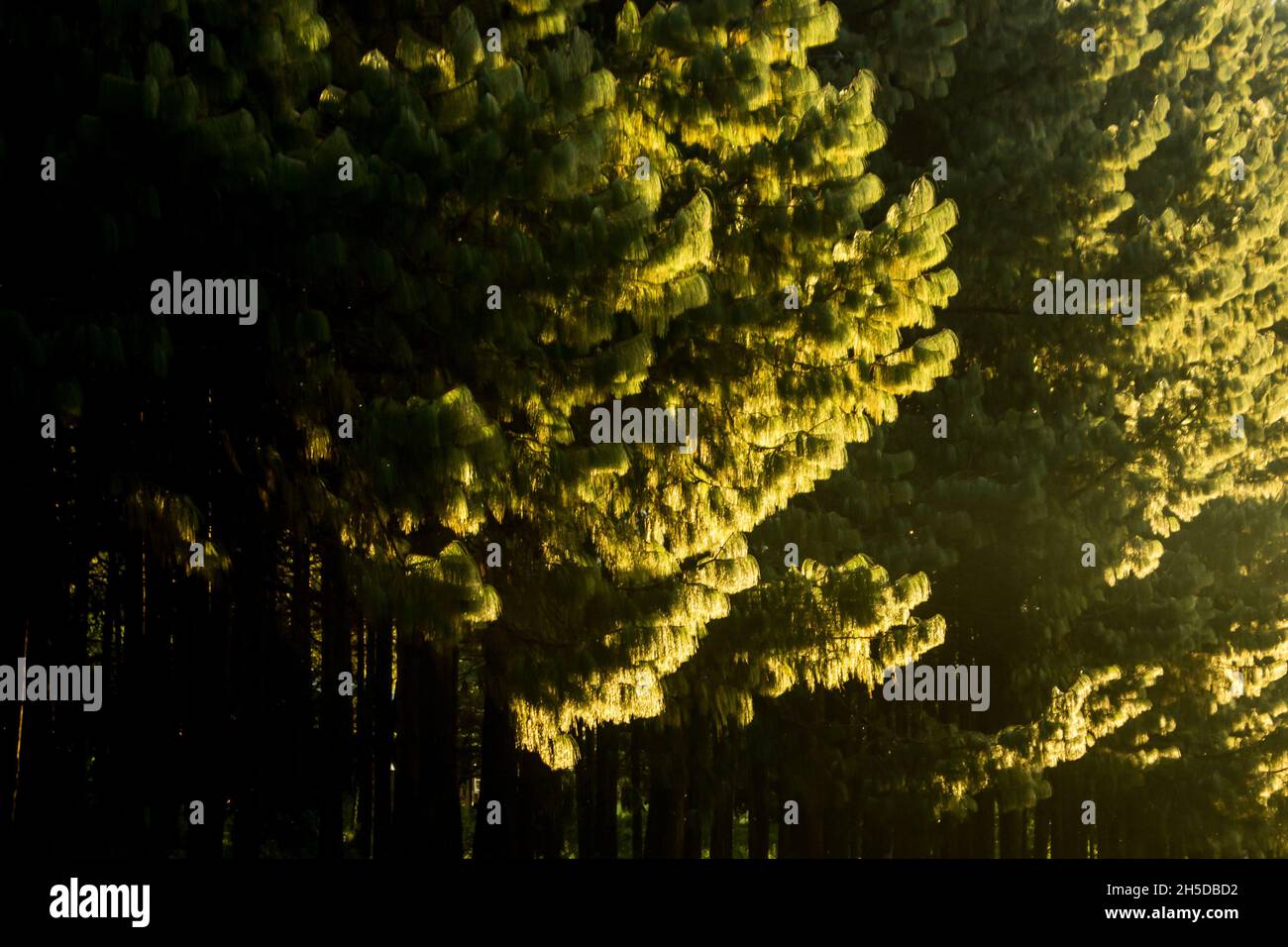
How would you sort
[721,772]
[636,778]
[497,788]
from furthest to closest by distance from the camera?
[636,778]
[721,772]
[497,788]

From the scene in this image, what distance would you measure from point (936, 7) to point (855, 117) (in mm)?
4381

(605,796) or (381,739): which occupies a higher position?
(381,739)

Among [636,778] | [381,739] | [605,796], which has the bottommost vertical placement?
[605,796]

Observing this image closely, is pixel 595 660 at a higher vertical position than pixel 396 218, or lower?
lower

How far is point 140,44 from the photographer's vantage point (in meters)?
7.28

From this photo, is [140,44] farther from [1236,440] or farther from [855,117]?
[1236,440]

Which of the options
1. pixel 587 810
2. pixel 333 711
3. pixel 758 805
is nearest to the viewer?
pixel 333 711

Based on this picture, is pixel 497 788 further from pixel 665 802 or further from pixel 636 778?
pixel 636 778

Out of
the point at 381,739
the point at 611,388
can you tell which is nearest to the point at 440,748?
the point at 611,388

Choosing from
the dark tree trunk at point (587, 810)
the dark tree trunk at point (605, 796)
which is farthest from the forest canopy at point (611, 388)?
the dark tree trunk at point (587, 810)

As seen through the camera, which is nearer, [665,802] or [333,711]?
[333,711]
